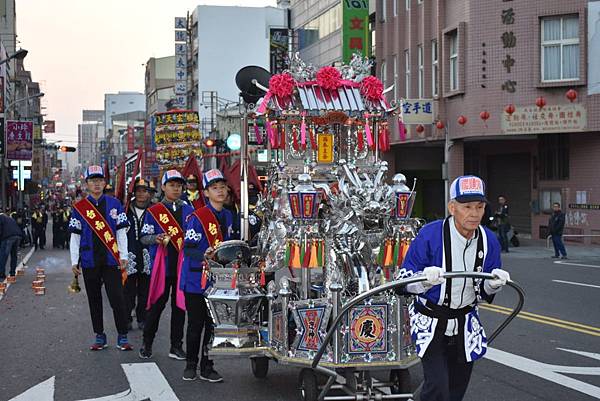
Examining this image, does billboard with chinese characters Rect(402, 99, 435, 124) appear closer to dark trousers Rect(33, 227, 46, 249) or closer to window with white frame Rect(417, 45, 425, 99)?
window with white frame Rect(417, 45, 425, 99)

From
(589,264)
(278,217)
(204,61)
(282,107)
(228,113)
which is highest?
(204,61)

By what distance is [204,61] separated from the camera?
67875mm

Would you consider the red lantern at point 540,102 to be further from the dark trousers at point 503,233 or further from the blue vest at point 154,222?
the blue vest at point 154,222

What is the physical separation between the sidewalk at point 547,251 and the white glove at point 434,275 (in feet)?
60.6

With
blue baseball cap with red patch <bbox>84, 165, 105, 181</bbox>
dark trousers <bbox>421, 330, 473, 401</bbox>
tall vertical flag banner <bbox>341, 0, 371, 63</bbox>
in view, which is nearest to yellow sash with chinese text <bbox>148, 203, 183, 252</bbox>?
blue baseball cap with red patch <bbox>84, 165, 105, 181</bbox>

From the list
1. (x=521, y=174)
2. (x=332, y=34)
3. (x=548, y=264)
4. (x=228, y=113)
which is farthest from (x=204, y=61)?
(x=548, y=264)

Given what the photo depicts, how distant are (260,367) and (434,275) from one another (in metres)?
3.80

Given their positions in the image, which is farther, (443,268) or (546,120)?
(546,120)

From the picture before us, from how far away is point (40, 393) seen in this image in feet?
25.6

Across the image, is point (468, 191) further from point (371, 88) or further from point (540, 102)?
point (540, 102)

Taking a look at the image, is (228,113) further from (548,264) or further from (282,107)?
(282,107)

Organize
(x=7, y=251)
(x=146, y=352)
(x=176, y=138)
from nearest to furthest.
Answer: (x=146, y=352), (x=7, y=251), (x=176, y=138)

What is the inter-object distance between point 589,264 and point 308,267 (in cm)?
1576

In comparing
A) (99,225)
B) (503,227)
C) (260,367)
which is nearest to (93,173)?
(99,225)
